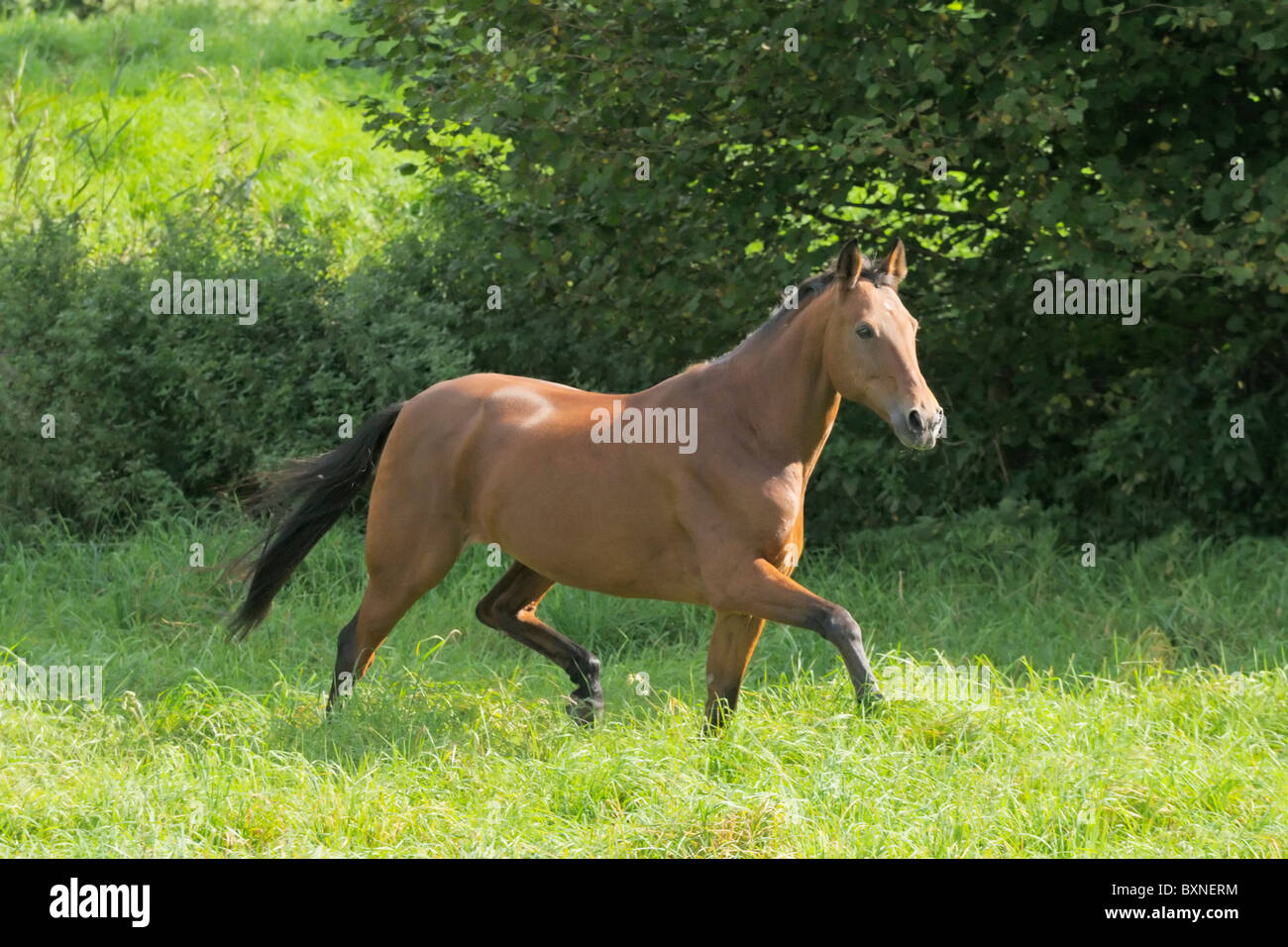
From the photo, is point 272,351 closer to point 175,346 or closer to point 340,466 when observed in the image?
point 175,346

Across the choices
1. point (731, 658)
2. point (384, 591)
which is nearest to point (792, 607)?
point (731, 658)

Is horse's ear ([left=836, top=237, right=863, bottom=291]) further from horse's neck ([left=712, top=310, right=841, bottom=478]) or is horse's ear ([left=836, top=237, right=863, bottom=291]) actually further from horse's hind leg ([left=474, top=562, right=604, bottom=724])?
horse's hind leg ([left=474, top=562, right=604, bottom=724])

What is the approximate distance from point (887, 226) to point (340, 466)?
376 cm

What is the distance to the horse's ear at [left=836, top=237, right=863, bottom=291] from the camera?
487 centimetres

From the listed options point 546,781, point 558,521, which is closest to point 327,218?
point 558,521

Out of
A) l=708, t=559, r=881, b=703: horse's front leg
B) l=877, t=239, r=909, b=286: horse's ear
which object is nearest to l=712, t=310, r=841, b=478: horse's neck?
l=877, t=239, r=909, b=286: horse's ear

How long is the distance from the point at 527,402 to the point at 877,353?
1.57 m

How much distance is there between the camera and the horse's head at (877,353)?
15.6 ft

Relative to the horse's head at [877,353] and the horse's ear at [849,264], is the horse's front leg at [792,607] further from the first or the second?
the horse's ear at [849,264]

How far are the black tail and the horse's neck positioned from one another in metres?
1.73

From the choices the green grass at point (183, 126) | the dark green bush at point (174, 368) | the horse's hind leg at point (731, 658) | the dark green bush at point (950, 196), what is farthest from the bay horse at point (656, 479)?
the green grass at point (183, 126)

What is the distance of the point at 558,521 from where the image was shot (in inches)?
215

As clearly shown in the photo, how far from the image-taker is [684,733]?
5.19 meters

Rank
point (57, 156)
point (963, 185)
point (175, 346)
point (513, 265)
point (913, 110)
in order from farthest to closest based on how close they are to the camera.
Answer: point (57, 156), point (175, 346), point (513, 265), point (963, 185), point (913, 110)
